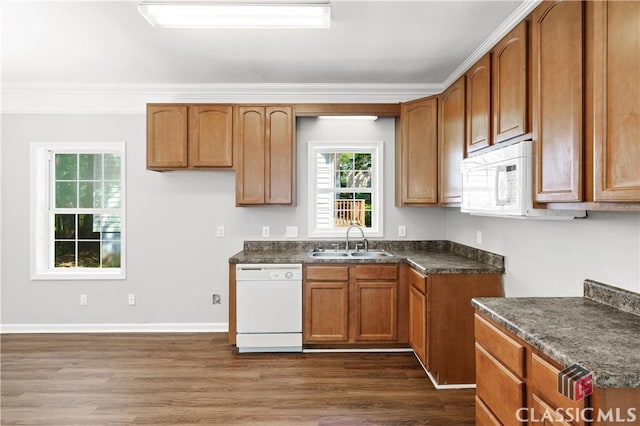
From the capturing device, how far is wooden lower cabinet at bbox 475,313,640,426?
1.22 metres

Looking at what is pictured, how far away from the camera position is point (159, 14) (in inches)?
98.3

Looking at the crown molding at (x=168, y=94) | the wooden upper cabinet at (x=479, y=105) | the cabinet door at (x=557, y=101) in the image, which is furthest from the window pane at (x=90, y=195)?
the cabinet door at (x=557, y=101)

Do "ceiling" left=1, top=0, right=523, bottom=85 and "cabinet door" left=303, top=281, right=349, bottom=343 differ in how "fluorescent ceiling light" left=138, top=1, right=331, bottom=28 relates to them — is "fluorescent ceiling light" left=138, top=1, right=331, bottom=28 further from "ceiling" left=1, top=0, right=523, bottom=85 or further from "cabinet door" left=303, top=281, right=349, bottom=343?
"cabinet door" left=303, top=281, right=349, bottom=343

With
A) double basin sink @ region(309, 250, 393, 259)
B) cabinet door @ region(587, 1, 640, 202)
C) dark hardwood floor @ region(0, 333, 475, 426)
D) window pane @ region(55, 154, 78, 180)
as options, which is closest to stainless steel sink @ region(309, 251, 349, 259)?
double basin sink @ region(309, 250, 393, 259)

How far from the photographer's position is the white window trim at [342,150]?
14.1ft

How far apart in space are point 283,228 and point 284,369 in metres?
1.49

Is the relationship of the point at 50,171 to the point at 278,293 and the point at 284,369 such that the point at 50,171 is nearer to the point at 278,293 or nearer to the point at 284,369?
the point at 278,293

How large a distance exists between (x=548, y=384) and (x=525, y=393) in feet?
0.68

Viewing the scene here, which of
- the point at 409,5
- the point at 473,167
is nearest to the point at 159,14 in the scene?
the point at 409,5

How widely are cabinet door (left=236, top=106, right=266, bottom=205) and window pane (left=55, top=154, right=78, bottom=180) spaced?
1.94m

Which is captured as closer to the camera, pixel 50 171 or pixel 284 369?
pixel 284 369

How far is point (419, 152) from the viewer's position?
381 cm

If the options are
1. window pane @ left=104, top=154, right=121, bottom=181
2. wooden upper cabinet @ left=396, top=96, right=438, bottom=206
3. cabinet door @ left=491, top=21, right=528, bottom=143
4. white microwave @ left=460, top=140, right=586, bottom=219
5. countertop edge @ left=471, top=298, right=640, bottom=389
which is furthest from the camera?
window pane @ left=104, top=154, right=121, bottom=181

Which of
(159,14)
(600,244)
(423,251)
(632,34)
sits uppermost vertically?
(159,14)
